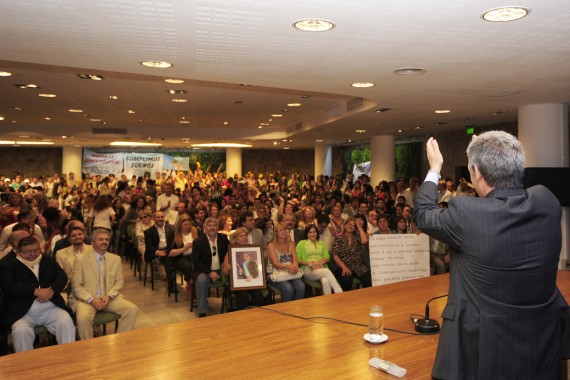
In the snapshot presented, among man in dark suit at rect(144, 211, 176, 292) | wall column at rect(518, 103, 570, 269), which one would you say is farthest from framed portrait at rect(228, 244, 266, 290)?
wall column at rect(518, 103, 570, 269)

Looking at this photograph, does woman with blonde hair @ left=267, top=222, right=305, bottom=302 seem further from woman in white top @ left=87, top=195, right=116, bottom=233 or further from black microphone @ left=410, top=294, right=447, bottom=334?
woman in white top @ left=87, top=195, right=116, bottom=233

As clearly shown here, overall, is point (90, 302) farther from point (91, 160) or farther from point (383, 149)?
point (91, 160)

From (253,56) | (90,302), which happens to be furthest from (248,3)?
(90,302)

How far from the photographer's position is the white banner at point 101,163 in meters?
25.4

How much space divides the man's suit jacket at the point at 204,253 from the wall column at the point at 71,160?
19.1 meters

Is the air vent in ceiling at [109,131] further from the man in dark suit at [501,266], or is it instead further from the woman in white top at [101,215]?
the man in dark suit at [501,266]

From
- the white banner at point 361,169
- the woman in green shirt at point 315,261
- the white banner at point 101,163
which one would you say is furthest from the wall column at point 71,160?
the woman in green shirt at point 315,261

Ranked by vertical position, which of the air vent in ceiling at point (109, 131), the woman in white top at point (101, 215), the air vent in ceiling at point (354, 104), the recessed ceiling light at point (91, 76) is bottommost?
the woman in white top at point (101, 215)

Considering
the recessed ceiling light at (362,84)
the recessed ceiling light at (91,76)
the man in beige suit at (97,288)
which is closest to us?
the man in beige suit at (97,288)

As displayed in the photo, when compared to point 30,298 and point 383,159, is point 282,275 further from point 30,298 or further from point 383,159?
point 383,159

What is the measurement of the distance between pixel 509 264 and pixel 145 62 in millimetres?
4272

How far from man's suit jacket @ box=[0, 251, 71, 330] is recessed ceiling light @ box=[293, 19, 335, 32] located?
10.8 feet

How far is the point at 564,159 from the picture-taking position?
7957mm

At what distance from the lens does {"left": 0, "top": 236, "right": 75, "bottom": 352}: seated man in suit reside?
4184 mm
